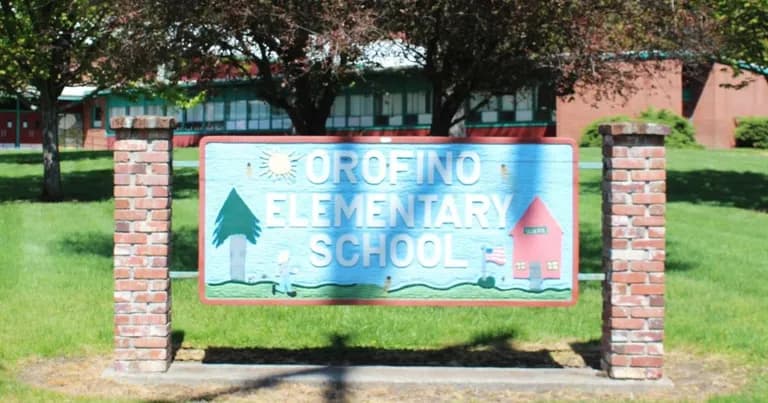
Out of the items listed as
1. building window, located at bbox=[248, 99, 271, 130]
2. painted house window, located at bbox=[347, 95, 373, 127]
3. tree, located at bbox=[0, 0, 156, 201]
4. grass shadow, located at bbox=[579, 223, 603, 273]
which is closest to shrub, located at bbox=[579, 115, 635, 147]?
painted house window, located at bbox=[347, 95, 373, 127]

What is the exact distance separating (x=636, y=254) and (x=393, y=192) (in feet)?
5.41

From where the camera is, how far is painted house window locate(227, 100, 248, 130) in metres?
49.4

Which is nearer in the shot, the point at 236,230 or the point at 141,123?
the point at 141,123

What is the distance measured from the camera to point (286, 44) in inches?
469

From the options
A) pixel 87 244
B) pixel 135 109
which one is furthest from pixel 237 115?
pixel 87 244

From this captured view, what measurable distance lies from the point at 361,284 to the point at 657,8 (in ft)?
21.0

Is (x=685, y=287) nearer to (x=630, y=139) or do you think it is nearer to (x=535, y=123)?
(x=630, y=139)

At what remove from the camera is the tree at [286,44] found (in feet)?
34.4

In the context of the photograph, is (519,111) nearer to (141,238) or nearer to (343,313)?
(343,313)

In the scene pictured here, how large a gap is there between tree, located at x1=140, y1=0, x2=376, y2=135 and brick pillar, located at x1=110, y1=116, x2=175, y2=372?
12.8ft

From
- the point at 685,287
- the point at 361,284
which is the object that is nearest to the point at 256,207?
the point at 361,284

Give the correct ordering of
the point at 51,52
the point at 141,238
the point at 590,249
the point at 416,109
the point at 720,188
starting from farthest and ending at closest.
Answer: the point at 416,109
the point at 720,188
the point at 51,52
the point at 590,249
the point at 141,238

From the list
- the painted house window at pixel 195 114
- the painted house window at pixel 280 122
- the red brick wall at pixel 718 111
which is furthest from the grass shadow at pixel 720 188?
the painted house window at pixel 195 114

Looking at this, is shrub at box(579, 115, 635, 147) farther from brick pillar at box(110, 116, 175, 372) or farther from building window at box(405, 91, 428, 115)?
brick pillar at box(110, 116, 175, 372)
